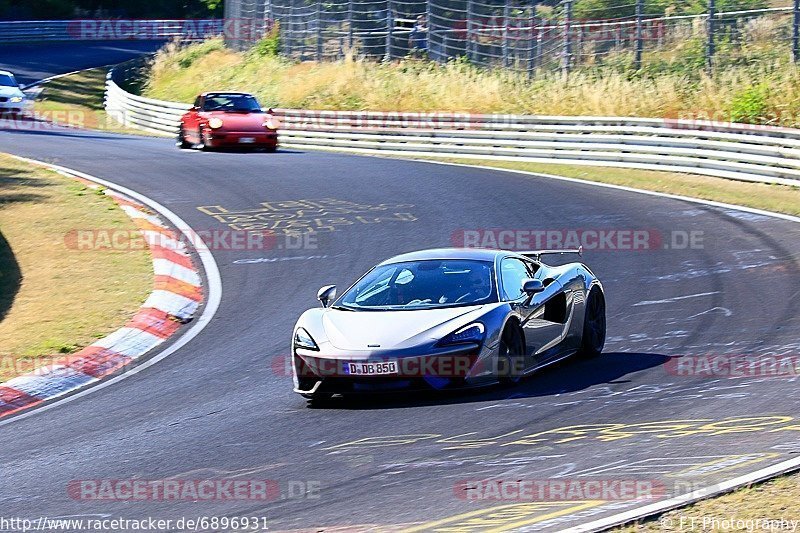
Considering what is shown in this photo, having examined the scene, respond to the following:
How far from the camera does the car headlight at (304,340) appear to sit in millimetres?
9469

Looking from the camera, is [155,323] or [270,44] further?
[270,44]

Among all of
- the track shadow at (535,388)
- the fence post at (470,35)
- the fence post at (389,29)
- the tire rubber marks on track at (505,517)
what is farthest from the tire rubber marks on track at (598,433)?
the fence post at (389,29)

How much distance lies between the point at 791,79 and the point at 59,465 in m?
21.9

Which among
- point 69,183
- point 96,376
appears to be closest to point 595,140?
point 69,183

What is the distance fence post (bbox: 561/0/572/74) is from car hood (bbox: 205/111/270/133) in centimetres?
794

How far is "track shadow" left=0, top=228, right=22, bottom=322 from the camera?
547 inches

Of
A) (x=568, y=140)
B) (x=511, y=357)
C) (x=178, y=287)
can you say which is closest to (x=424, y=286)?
(x=511, y=357)

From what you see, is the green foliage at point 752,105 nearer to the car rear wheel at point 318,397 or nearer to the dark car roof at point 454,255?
the dark car roof at point 454,255

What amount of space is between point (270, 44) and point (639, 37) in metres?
19.5

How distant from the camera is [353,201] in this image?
2044cm

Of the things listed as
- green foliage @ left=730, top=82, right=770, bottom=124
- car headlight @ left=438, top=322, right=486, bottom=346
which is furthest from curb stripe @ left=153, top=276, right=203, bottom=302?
green foliage @ left=730, top=82, right=770, bottom=124

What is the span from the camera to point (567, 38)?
31484 millimetres

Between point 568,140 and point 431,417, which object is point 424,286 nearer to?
point 431,417

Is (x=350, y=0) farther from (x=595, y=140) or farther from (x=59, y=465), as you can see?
(x=59, y=465)
